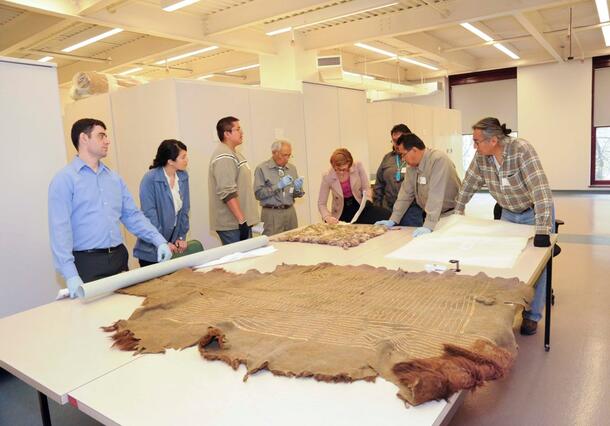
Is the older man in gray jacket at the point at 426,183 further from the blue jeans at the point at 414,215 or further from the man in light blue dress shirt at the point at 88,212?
the man in light blue dress shirt at the point at 88,212

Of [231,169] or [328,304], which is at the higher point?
[231,169]

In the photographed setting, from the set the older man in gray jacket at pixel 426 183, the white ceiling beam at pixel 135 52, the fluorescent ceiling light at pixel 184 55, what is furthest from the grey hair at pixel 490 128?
the fluorescent ceiling light at pixel 184 55

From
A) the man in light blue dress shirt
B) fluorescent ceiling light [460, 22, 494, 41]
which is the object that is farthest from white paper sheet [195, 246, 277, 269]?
fluorescent ceiling light [460, 22, 494, 41]

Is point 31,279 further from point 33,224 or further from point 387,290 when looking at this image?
point 387,290

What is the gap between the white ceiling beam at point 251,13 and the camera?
5215 millimetres

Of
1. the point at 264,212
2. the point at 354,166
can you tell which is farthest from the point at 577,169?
the point at 264,212

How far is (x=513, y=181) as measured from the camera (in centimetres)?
271

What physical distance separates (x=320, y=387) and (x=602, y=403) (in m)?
1.89

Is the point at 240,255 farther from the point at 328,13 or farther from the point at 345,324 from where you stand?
the point at 328,13

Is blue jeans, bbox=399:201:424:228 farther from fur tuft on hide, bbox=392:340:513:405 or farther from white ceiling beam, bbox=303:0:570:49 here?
white ceiling beam, bbox=303:0:570:49

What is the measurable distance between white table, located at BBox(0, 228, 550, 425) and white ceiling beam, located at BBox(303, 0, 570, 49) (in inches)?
217

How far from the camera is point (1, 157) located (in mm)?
2895

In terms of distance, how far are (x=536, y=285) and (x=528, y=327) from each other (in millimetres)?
449

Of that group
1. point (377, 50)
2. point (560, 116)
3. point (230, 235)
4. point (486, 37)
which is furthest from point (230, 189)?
point (560, 116)
